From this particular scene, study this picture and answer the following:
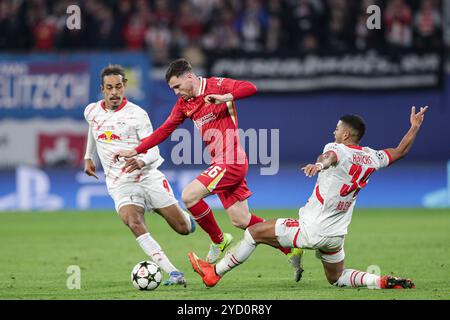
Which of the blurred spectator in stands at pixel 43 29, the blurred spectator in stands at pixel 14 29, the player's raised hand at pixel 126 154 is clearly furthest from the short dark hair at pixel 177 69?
the blurred spectator in stands at pixel 14 29

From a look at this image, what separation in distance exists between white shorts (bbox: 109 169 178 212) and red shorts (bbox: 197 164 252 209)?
1.96ft

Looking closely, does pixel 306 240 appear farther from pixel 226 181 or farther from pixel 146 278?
pixel 146 278

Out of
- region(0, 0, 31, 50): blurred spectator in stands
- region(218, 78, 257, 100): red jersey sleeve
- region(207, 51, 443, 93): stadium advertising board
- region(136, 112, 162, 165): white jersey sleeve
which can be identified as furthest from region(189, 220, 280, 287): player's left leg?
region(0, 0, 31, 50): blurred spectator in stands

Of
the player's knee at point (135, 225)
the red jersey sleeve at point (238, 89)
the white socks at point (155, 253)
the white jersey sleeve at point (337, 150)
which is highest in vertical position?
the red jersey sleeve at point (238, 89)

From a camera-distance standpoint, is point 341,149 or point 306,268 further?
point 306,268

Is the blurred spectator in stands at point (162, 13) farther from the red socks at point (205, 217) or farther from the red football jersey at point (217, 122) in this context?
the red socks at point (205, 217)

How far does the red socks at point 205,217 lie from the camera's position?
1005cm

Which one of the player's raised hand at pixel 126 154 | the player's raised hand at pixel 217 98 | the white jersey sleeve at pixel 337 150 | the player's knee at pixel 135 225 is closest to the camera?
the white jersey sleeve at pixel 337 150

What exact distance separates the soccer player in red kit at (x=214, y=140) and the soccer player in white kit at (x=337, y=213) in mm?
646

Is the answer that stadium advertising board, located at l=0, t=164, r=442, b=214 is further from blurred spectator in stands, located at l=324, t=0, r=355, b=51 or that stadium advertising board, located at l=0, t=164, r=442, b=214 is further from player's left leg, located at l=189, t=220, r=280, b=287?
player's left leg, located at l=189, t=220, r=280, b=287

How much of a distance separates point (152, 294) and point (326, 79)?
33.6 ft

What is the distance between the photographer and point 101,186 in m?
18.7
